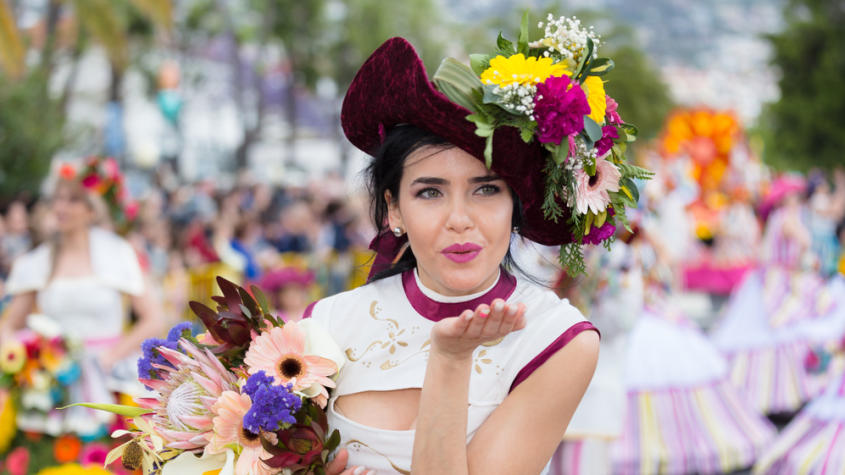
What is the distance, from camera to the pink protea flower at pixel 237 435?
1.84 metres

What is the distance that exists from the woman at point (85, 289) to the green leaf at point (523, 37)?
11.1 ft

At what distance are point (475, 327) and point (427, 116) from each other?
503mm

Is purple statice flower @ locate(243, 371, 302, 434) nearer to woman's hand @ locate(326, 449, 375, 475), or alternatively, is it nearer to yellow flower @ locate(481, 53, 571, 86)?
woman's hand @ locate(326, 449, 375, 475)

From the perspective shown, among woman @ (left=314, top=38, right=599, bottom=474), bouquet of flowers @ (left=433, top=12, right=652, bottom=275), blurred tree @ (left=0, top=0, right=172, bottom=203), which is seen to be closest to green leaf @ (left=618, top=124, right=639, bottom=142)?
bouquet of flowers @ (left=433, top=12, right=652, bottom=275)

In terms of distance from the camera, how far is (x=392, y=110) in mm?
1977

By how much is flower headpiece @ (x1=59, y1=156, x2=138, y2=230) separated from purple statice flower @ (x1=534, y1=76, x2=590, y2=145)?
370cm

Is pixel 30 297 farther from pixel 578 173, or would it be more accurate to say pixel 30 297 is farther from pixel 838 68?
pixel 838 68

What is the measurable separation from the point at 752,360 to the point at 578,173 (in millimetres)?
7297

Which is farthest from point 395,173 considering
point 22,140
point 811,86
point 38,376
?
point 811,86

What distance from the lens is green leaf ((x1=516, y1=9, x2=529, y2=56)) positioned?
75.0 inches

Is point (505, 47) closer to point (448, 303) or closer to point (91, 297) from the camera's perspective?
point (448, 303)

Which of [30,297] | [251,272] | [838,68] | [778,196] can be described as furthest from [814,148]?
[30,297]

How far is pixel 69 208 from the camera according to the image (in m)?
4.85

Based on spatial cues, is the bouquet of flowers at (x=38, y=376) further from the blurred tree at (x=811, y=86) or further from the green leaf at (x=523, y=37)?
the blurred tree at (x=811, y=86)
